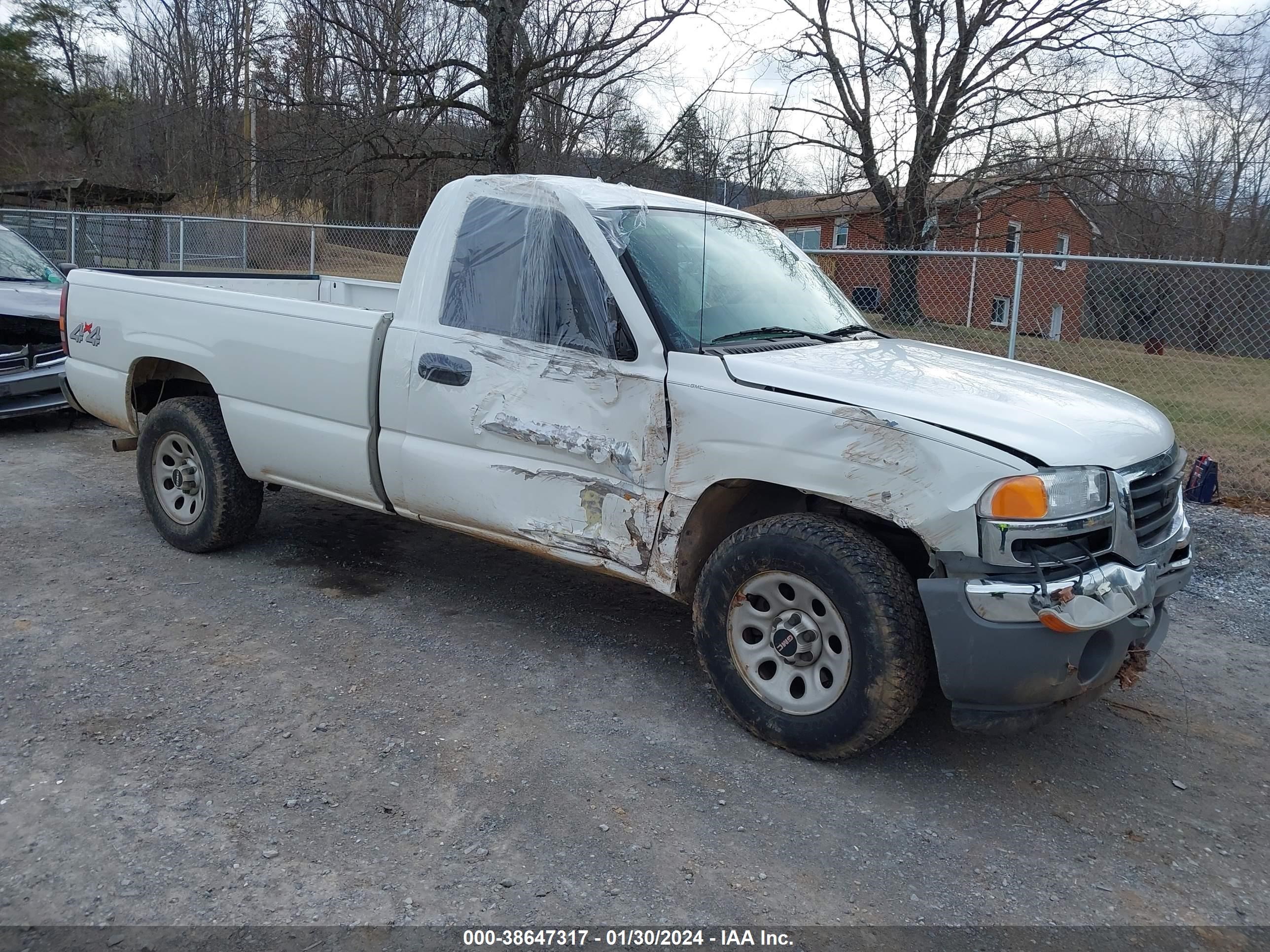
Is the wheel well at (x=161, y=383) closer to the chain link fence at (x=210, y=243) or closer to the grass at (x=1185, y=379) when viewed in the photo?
the grass at (x=1185, y=379)

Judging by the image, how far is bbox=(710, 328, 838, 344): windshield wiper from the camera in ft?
13.4

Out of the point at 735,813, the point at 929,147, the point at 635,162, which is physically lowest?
the point at 735,813

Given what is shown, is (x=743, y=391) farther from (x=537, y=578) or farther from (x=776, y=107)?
(x=776, y=107)

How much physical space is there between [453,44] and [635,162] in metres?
3.09

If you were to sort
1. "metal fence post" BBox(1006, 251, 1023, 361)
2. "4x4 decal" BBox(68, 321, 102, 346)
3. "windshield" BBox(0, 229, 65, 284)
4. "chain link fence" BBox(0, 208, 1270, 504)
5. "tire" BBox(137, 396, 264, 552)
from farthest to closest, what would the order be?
1. "windshield" BBox(0, 229, 65, 284)
2. "chain link fence" BBox(0, 208, 1270, 504)
3. "metal fence post" BBox(1006, 251, 1023, 361)
4. "4x4 decal" BBox(68, 321, 102, 346)
5. "tire" BBox(137, 396, 264, 552)

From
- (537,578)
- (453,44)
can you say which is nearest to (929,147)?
(453,44)

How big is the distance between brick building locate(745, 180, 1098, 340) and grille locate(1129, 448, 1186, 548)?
417 cm

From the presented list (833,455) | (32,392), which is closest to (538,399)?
(833,455)

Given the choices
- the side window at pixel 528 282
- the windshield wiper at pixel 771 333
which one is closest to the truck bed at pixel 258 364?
the side window at pixel 528 282

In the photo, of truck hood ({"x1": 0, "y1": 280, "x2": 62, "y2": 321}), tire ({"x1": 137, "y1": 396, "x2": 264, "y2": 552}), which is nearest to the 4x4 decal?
tire ({"x1": 137, "y1": 396, "x2": 264, "y2": 552})

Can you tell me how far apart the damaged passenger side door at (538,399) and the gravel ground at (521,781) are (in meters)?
0.69

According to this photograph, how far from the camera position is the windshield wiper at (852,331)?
14.9 ft

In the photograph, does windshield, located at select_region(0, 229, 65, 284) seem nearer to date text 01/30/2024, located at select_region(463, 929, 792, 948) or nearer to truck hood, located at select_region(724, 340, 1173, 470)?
truck hood, located at select_region(724, 340, 1173, 470)

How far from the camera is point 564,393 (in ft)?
13.5
